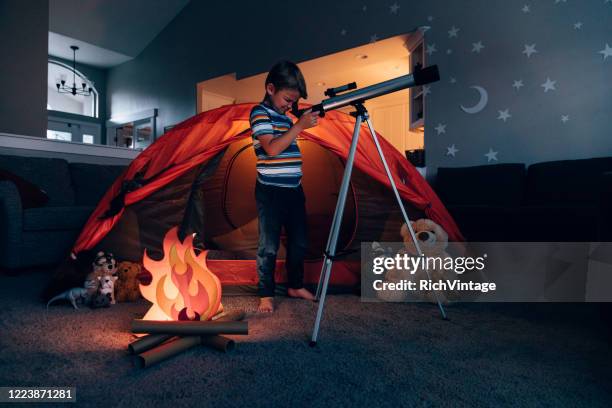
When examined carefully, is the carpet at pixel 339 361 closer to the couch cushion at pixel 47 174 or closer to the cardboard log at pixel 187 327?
the cardboard log at pixel 187 327

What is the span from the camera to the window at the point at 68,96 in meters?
7.77

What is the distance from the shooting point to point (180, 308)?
1.36 metres

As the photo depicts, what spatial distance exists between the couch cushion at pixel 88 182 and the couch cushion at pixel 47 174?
0.23ft

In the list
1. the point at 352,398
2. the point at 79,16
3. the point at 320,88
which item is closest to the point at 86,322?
the point at 352,398

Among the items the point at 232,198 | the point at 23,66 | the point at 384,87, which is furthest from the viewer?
the point at 23,66

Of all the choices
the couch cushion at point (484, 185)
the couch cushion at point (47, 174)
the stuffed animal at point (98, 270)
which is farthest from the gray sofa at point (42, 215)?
the couch cushion at point (484, 185)

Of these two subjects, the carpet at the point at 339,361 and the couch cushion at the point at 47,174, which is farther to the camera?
the couch cushion at the point at 47,174

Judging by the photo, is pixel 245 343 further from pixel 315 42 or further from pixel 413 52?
pixel 315 42

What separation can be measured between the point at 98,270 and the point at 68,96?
937 centimetres

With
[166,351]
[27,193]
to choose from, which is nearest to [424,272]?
[166,351]

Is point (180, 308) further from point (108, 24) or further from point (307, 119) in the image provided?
point (108, 24)

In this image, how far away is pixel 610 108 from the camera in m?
2.76

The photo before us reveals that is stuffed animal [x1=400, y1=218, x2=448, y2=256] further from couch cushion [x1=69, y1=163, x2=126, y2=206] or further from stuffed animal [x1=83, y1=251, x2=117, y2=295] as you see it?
couch cushion [x1=69, y1=163, x2=126, y2=206]

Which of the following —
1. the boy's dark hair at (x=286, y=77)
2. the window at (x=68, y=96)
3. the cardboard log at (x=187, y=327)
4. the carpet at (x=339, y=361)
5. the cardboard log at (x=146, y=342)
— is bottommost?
the carpet at (x=339, y=361)
